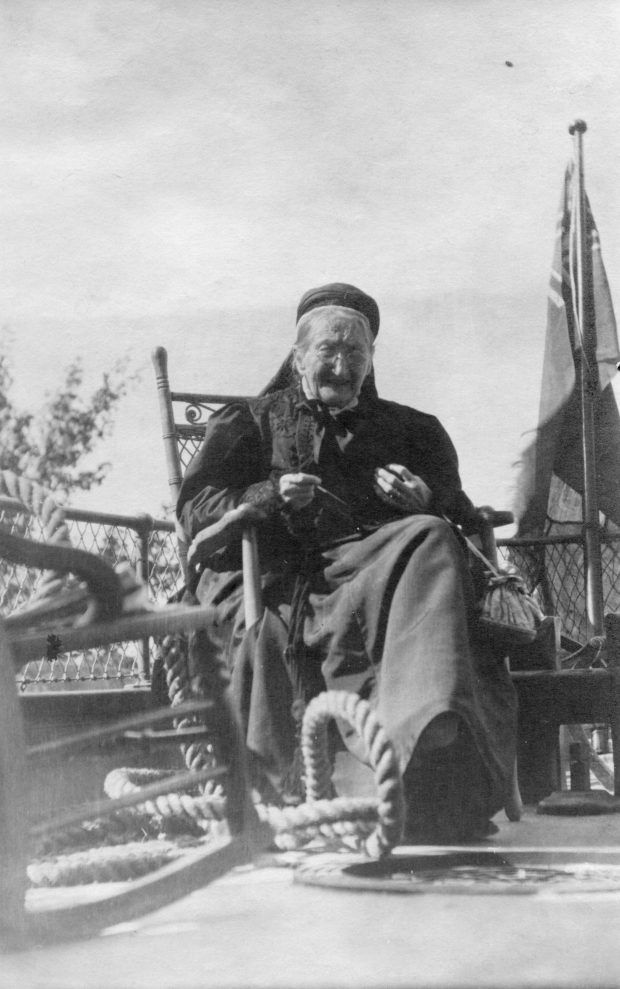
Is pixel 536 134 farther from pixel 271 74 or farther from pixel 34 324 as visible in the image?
pixel 34 324

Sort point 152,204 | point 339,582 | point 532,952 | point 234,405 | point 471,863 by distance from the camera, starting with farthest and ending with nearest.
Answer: point 234,405, point 339,582, point 152,204, point 471,863, point 532,952

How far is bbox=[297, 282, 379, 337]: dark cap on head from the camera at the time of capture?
1824 millimetres

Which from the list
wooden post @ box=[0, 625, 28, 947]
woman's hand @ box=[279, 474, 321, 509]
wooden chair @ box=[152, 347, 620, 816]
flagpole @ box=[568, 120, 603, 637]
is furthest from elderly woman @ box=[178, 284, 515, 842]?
wooden post @ box=[0, 625, 28, 947]

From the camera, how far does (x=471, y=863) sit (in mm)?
1586

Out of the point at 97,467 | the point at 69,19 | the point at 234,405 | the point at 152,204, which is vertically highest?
the point at 69,19

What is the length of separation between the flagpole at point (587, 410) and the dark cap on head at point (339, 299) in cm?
40

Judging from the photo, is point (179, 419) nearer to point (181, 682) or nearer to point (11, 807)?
point (181, 682)

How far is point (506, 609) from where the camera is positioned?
6.07 feet

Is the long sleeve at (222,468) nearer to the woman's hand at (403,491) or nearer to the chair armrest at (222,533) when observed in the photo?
the chair armrest at (222,533)

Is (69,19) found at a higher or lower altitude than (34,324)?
higher

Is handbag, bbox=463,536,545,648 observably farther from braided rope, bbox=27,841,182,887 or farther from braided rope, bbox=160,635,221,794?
braided rope, bbox=27,841,182,887

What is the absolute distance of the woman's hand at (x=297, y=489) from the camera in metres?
1.85

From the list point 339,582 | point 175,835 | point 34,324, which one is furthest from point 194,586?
point 34,324

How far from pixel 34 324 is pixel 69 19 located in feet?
1.68
